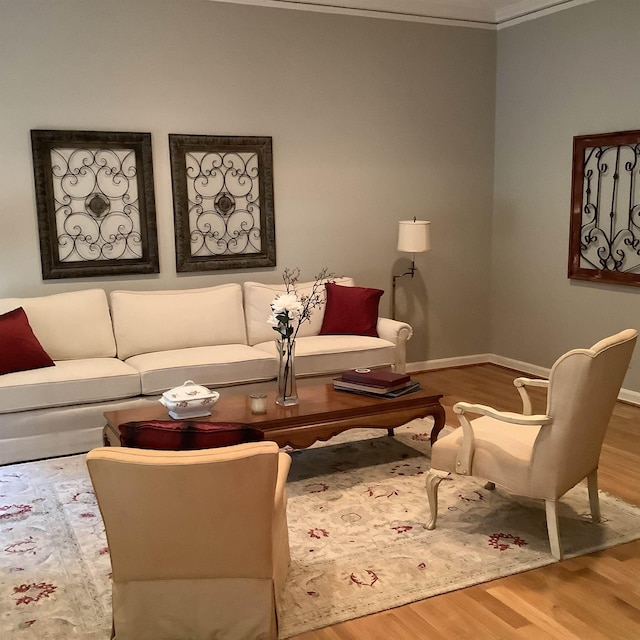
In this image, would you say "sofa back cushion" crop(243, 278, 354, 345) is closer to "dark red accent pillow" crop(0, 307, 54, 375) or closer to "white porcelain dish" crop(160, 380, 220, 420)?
"dark red accent pillow" crop(0, 307, 54, 375)

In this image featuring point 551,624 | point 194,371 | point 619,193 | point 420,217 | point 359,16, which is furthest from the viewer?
point 420,217

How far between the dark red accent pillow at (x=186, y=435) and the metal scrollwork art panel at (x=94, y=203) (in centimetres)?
303

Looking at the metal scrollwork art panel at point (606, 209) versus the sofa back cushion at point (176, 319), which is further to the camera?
the metal scrollwork art panel at point (606, 209)

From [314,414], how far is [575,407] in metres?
1.37

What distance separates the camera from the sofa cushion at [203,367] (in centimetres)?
450

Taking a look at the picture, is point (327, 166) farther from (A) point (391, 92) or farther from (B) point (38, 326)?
(B) point (38, 326)

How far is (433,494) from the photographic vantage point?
10.9 ft

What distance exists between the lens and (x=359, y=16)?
18.9 feet

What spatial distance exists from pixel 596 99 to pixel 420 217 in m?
1.67

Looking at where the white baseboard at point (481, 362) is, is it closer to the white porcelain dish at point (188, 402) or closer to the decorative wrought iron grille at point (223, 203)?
the decorative wrought iron grille at point (223, 203)

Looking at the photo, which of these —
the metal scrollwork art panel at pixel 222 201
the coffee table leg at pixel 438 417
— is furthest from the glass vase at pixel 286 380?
the metal scrollwork art panel at pixel 222 201

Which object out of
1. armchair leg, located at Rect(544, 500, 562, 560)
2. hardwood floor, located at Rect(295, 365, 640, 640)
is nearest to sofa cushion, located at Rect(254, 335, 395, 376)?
armchair leg, located at Rect(544, 500, 562, 560)

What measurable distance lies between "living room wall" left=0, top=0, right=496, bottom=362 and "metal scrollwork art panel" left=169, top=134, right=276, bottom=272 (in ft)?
0.30

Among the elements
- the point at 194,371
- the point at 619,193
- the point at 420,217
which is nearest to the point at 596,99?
the point at 619,193
